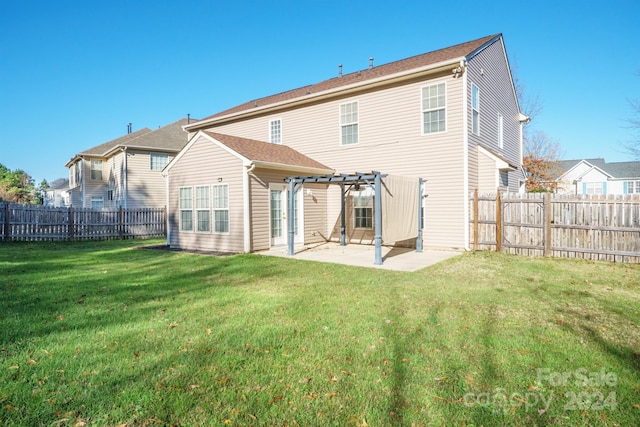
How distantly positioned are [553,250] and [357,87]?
828 centimetres

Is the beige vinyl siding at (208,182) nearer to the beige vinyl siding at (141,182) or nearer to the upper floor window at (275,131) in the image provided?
the upper floor window at (275,131)

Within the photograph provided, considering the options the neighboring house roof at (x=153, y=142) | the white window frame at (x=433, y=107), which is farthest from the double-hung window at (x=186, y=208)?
the neighboring house roof at (x=153, y=142)

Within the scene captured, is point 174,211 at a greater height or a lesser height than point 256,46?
lesser

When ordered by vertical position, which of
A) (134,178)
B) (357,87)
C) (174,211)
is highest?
(357,87)

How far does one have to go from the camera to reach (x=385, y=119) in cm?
1256

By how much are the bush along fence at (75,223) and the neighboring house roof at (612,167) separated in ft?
118

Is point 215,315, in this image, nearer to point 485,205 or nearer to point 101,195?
point 485,205

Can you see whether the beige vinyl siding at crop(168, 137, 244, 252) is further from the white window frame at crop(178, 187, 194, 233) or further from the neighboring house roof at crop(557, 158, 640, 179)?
the neighboring house roof at crop(557, 158, 640, 179)

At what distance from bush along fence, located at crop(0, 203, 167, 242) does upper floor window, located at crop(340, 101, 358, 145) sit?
11062 mm

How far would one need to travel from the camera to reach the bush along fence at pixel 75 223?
578 inches

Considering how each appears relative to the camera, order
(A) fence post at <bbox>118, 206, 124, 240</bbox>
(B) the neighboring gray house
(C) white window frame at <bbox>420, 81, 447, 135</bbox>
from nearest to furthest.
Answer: (C) white window frame at <bbox>420, 81, 447, 135</bbox>, (A) fence post at <bbox>118, 206, 124, 240</bbox>, (B) the neighboring gray house

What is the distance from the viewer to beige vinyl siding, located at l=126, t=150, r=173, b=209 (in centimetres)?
2302

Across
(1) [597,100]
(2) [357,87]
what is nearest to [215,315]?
(2) [357,87]

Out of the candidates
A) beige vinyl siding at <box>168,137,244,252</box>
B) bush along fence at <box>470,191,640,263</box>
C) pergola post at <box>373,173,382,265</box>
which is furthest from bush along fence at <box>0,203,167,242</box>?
bush along fence at <box>470,191,640,263</box>
